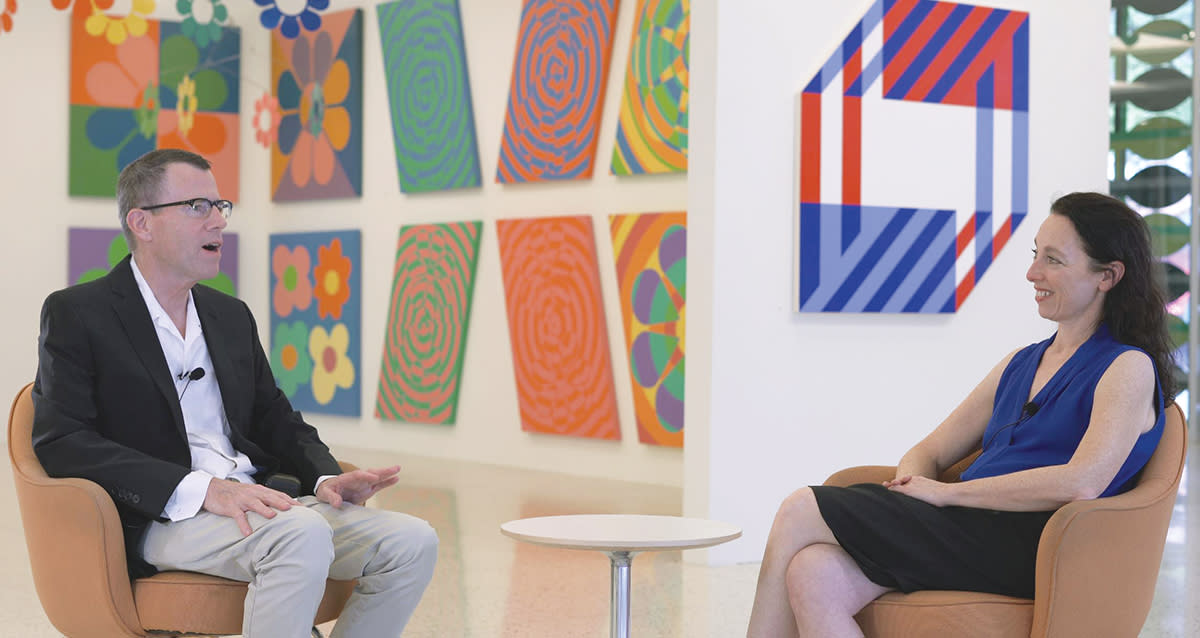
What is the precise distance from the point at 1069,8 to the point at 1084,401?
3.50 metres

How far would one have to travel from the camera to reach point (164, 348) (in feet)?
10.2

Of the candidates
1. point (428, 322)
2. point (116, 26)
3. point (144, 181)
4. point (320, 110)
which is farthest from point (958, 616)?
point (116, 26)

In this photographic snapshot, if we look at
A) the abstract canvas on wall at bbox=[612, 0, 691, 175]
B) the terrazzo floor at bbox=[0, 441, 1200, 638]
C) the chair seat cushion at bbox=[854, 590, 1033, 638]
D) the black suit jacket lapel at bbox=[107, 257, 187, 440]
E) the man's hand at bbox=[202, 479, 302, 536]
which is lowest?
the terrazzo floor at bbox=[0, 441, 1200, 638]

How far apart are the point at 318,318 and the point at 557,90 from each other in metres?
2.84

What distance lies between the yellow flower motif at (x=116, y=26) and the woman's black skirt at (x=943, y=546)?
25.4ft

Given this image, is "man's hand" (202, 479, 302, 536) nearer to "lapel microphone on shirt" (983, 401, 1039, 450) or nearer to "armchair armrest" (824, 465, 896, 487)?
"armchair armrest" (824, 465, 896, 487)

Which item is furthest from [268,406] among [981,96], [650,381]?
[650,381]

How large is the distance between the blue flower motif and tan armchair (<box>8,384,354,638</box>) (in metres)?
6.36

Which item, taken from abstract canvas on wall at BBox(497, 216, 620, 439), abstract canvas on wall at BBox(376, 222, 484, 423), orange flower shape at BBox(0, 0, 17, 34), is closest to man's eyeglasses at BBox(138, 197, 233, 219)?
abstract canvas on wall at BBox(497, 216, 620, 439)

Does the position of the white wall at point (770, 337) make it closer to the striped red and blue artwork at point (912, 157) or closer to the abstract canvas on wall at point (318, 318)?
the striped red and blue artwork at point (912, 157)

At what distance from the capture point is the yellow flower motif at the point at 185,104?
1042cm

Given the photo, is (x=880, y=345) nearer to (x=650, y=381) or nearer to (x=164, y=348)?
(x=650, y=381)

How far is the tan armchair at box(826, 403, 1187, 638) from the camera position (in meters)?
2.77

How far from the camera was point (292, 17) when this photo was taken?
9445 mm
